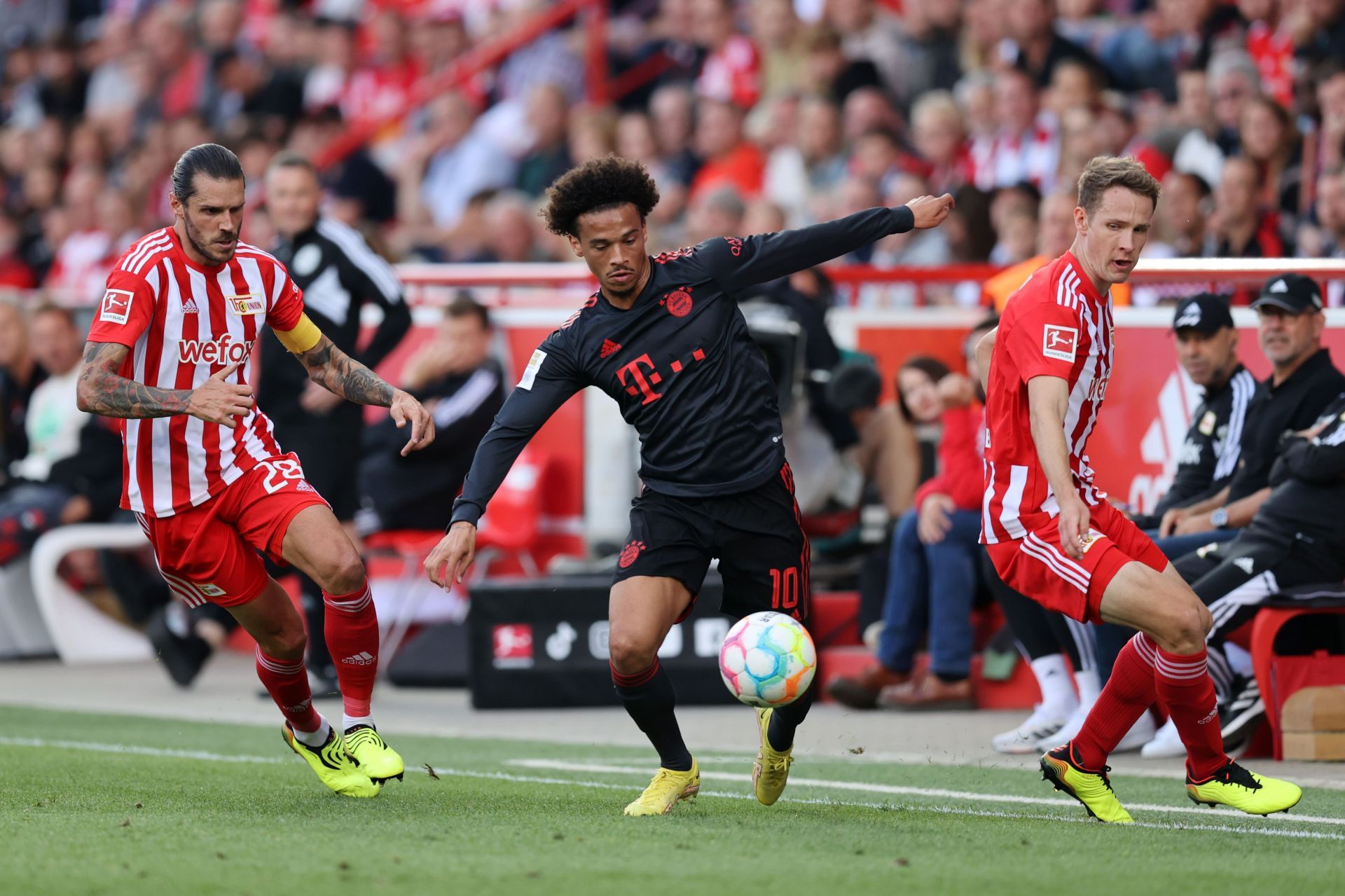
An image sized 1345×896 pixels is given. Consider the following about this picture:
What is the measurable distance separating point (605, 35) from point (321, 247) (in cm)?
775

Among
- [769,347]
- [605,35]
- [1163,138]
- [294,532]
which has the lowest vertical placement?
[294,532]

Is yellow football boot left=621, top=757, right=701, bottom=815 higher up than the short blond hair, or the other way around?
the short blond hair

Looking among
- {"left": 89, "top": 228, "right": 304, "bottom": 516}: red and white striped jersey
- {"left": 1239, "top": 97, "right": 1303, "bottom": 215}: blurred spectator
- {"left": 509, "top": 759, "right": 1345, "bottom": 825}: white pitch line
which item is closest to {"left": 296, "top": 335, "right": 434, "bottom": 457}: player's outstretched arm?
{"left": 89, "top": 228, "right": 304, "bottom": 516}: red and white striped jersey

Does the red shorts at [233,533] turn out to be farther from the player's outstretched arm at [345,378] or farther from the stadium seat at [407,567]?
the stadium seat at [407,567]

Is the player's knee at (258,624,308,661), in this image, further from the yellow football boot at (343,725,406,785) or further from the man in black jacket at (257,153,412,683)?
the man in black jacket at (257,153,412,683)

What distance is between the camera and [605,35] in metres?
17.4

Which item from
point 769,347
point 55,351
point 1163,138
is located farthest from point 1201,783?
point 55,351

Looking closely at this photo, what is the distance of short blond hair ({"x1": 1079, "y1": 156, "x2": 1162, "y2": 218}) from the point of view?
6031 mm

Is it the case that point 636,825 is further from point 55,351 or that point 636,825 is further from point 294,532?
point 55,351

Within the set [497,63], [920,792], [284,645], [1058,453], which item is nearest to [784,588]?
[1058,453]

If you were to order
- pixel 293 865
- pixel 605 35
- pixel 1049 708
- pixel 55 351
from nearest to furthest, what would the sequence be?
1. pixel 293 865
2. pixel 1049 708
3. pixel 55 351
4. pixel 605 35

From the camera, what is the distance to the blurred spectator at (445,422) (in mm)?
11578

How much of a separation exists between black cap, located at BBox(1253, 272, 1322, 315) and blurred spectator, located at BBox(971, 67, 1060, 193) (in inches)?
188

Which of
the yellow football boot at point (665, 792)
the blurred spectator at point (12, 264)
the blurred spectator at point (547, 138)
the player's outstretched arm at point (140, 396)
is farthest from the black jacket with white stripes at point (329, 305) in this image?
the blurred spectator at point (12, 264)
